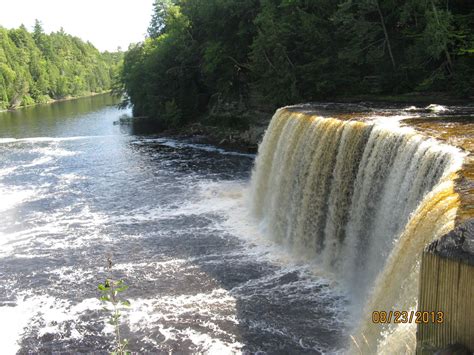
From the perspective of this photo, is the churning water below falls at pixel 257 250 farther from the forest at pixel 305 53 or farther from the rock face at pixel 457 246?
the forest at pixel 305 53

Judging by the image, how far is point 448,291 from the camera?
3.41 m

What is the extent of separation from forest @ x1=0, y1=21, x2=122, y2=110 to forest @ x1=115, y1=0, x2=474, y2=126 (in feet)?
166

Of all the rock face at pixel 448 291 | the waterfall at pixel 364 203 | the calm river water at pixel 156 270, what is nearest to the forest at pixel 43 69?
the calm river water at pixel 156 270

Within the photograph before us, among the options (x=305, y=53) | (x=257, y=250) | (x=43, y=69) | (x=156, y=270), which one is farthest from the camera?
(x=43, y=69)

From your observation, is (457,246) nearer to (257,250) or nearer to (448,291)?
(448,291)

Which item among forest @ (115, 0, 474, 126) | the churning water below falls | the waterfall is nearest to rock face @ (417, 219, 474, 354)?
the waterfall

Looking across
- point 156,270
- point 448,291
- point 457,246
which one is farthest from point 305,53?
point 448,291

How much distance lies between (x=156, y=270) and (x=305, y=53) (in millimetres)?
14362

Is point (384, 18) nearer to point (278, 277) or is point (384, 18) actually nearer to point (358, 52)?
point (358, 52)

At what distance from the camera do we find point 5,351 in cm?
813

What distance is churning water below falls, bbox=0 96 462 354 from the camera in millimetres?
7567

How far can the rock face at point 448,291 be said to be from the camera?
10.7ft

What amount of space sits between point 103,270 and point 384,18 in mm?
15019

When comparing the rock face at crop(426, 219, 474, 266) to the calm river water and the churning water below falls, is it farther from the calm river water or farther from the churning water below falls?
the calm river water
